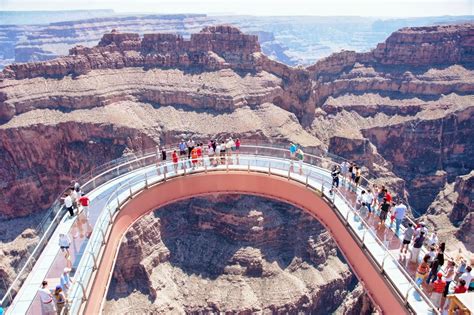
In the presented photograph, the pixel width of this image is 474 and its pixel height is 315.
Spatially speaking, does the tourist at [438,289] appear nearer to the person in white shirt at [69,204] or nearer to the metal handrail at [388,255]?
the metal handrail at [388,255]

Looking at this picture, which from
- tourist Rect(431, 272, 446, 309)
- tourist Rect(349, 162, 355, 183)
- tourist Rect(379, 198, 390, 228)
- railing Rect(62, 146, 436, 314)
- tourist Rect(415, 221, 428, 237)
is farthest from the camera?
tourist Rect(349, 162, 355, 183)

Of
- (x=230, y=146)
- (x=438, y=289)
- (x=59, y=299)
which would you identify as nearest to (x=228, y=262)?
(x=230, y=146)

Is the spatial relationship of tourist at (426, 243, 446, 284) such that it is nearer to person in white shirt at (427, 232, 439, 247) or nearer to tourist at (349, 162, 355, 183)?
person in white shirt at (427, 232, 439, 247)

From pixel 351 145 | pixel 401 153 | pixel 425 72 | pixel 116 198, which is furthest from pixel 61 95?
pixel 425 72

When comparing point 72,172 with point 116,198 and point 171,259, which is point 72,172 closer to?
point 171,259

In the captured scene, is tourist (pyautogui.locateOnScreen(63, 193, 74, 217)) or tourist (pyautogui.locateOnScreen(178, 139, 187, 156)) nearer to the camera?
tourist (pyautogui.locateOnScreen(63, 193, 74, 217))

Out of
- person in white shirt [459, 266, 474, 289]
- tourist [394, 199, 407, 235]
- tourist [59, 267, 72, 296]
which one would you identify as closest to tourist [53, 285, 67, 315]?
tourist [59, 267, 72, 296]
